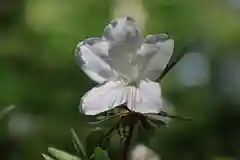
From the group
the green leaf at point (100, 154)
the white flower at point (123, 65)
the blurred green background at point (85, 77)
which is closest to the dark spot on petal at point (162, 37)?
the white flower at point (123, 65)

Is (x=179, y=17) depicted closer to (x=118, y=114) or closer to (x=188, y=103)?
(x=188, y=103)

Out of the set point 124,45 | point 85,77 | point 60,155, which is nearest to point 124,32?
point 124,45

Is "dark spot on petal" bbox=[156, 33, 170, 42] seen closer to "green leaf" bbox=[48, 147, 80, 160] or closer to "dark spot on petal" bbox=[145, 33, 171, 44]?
"dark spot on petal" bbox=[145, 33, 171, 44]

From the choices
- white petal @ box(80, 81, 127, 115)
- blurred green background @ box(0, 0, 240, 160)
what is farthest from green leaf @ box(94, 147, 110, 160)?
blurred green background @ box(0, 0, 240, 160)

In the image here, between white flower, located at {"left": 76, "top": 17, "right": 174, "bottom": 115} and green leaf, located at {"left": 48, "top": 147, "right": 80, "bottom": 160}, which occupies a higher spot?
white flower, located at {"left": 76, "top": 17, "right": 174, "bottom": 115}

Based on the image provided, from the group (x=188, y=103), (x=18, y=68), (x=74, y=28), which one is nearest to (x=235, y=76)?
(x=188, y=103)

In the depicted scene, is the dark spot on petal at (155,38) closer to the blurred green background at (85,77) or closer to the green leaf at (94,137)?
the green leaf at (94,137)
